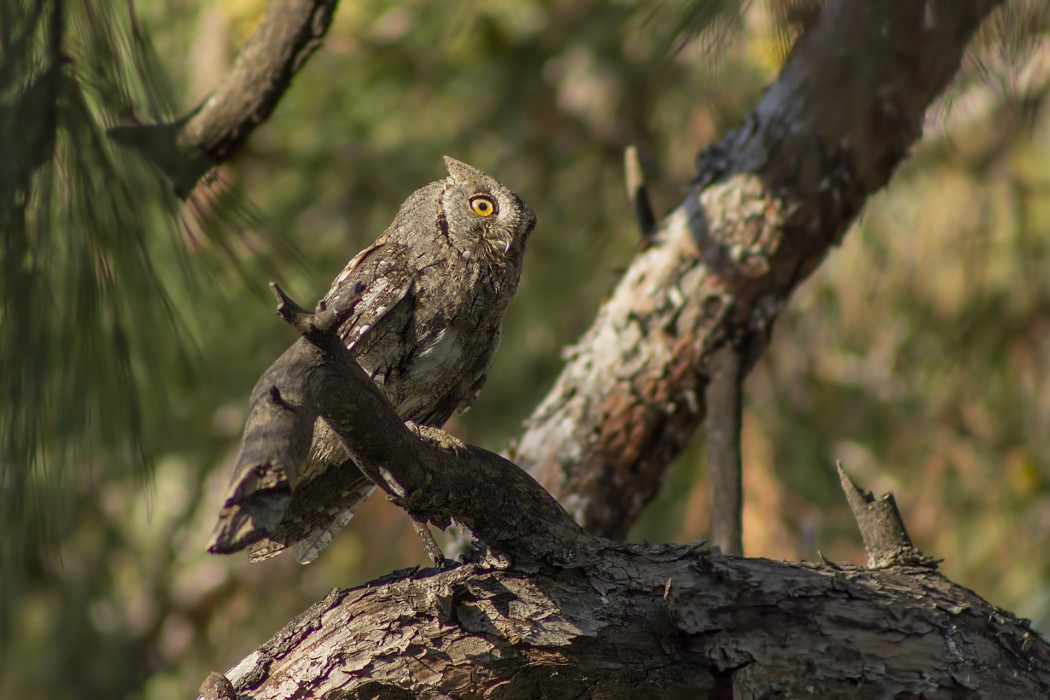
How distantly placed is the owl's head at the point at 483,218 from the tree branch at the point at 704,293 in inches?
34.9

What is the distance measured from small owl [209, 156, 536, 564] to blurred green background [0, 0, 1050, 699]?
274cm

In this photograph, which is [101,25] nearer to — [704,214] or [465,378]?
[465,378]

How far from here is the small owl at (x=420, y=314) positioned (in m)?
2.36

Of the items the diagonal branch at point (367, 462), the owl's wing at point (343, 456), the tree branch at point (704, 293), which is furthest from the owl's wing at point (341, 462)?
the tree branch at point (704, 293)

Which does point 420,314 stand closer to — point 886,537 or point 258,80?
point 258,80

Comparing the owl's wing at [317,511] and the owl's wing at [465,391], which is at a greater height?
the owl's wing at [465,391]

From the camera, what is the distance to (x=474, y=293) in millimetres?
2428

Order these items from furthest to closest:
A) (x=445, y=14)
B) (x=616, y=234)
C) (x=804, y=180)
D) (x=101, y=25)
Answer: (x=445, y=14), (x=616, y=234), (x=804, y=180), (x=101, y=25)

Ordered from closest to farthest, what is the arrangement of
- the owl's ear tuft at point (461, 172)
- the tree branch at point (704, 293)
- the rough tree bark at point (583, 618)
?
the rough tree bark at point (583, 618), the owl's ear tuft at point (461, 172), the tree branch at point (704, 293)

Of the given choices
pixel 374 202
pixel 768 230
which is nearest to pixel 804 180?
pixel 768 230

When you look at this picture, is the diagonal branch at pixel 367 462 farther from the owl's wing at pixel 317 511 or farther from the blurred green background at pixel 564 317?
the blurred green background at pixel 564 317

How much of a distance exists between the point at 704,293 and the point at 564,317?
2.36m

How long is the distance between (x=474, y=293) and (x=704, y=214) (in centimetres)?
125

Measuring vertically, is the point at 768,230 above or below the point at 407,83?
below
